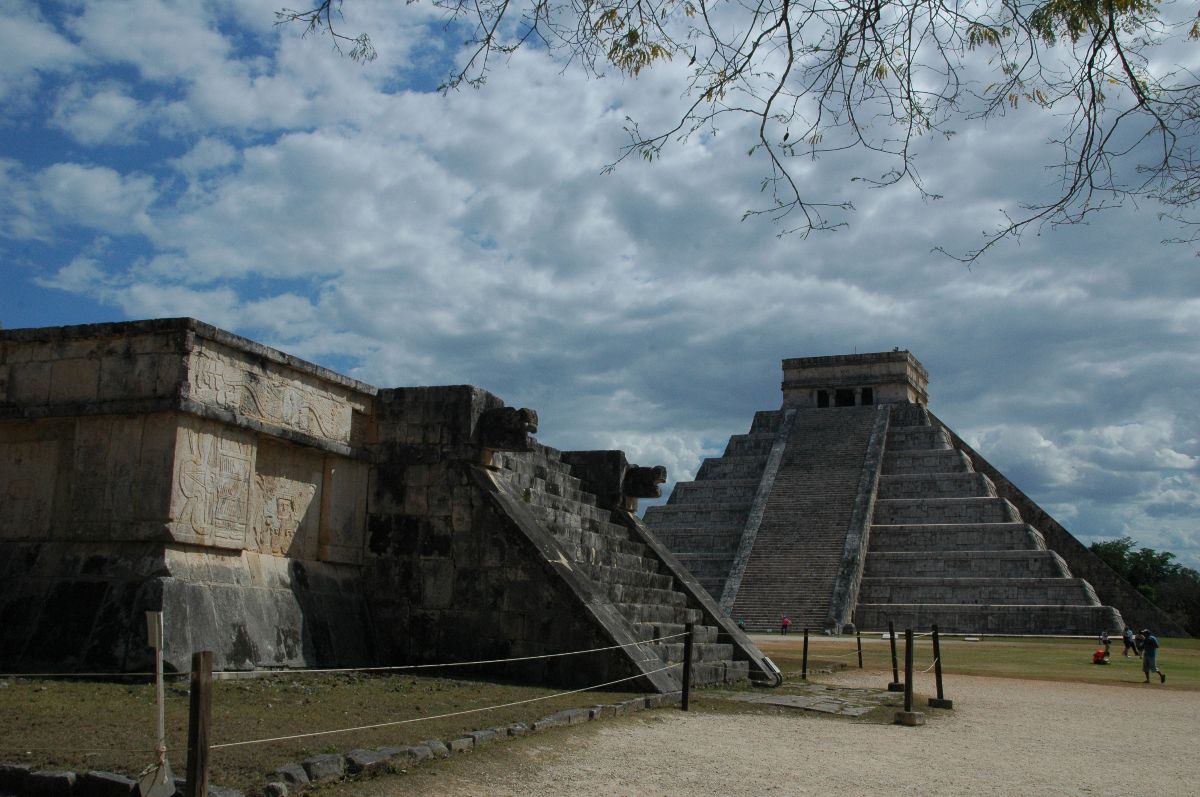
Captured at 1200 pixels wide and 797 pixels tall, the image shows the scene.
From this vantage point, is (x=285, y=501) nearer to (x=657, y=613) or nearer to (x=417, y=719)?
(x=417, y=719)

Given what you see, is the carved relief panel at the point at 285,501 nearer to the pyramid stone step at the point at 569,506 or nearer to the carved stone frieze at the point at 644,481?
the pyramid stone step at the point at 569,506

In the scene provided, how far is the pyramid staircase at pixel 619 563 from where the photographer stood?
9836 mm

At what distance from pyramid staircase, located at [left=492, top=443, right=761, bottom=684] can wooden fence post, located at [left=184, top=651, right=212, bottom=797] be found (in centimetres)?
512

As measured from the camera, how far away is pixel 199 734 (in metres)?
4.14

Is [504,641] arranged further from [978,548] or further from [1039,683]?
[978,548]

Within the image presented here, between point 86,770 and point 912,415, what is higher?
point 912,415

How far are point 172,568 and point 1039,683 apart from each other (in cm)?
1135

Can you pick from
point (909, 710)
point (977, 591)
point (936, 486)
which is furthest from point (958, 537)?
point (909, 710)

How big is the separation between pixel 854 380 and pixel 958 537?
38.0 feet

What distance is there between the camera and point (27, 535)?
311 inches

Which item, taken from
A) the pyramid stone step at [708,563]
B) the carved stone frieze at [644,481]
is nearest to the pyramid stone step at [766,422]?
the pyramid stone step at [708,563]

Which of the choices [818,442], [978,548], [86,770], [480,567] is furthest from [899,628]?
[86,770]

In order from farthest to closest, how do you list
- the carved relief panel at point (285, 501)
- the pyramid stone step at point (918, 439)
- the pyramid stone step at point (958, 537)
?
1. the pyramid stone step at point (918, 439)
2. the pyramid stone step at point (958, 537)
3. the carved relief panel at point (285, 501)

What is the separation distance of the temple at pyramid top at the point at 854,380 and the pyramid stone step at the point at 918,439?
297 centimetres
